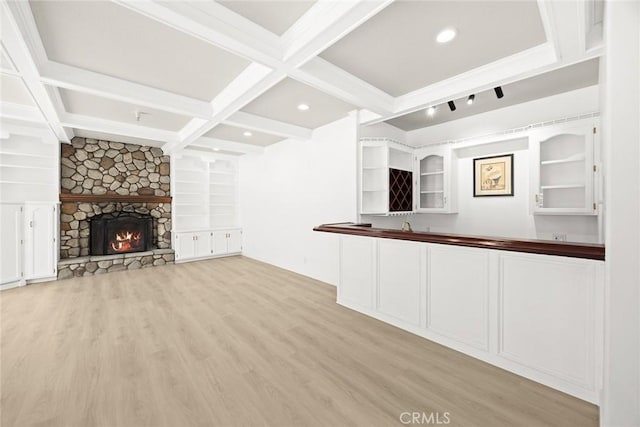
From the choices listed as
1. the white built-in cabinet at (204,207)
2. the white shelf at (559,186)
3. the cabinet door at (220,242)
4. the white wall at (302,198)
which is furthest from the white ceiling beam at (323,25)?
the cabinet door at (220,242)

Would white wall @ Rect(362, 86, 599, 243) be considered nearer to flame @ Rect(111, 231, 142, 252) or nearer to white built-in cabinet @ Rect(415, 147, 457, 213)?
white built-in cabinet @ Rect(415, 147, 457, 213)

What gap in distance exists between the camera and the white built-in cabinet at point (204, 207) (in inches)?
251

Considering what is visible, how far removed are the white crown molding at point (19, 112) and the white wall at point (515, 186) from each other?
529cm

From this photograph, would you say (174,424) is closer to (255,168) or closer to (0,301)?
(0,301)

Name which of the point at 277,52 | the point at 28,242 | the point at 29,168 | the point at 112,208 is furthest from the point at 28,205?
the point at 277,52

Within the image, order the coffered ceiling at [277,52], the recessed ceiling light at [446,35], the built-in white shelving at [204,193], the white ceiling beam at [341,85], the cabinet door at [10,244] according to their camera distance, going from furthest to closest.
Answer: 1. the built-in white shelving at [204,193]
2. the cabinet door at [10,244]
3. the white ceiling beam at [341,85]
4. the recessed ceiling light at [446,35]
5. the coffered ceiling at [277,52]

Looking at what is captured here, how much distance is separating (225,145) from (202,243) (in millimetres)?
2502

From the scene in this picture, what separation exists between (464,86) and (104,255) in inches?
276

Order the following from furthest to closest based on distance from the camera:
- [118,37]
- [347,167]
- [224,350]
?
[347,167] < [224,350] < [118,37]

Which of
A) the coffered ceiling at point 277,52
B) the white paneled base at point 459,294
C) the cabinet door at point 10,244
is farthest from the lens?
the cabinet door at point 10,244

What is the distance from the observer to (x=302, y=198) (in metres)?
5.18

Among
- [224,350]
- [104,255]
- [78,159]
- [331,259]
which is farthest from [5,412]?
[78,159]

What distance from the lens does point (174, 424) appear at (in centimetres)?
163

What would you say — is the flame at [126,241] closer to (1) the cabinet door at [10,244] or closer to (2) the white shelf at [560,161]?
(1) the cabinet door at [10,244]
